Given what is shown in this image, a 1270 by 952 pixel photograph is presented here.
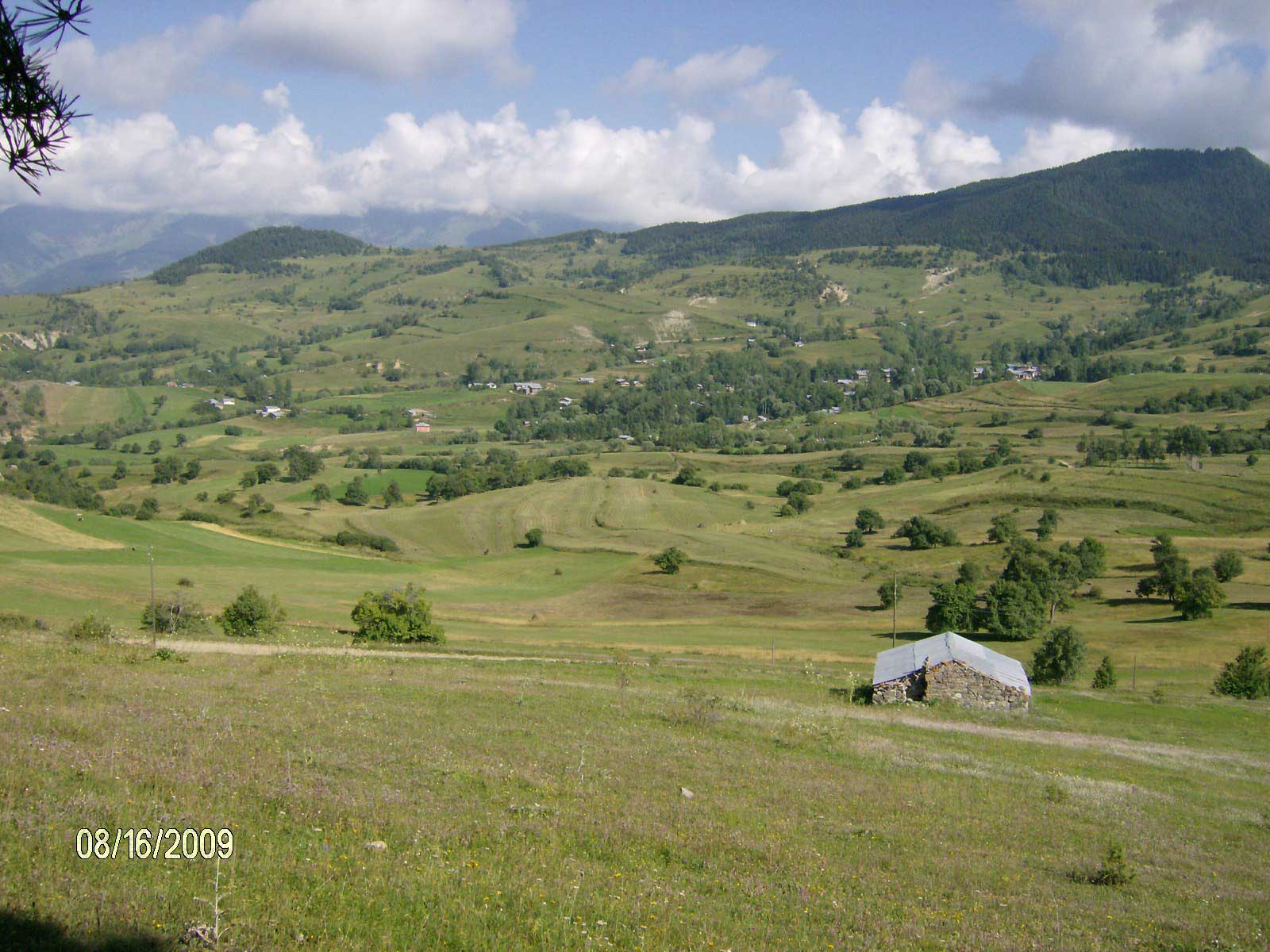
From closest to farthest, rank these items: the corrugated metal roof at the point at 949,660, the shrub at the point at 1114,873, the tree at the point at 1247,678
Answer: the shrub at the point at 1114,873 → the corrugated metal roof at the point at 949,660 → the tree at the point at 1247,678

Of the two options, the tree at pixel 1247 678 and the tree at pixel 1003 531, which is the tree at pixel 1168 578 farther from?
the tree at pixel 1247 678

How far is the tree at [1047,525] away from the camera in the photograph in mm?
91500

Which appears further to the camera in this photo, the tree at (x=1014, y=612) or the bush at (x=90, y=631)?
the tree at (x=1014, y=612)

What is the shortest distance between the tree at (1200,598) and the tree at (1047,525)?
23471 millimetres

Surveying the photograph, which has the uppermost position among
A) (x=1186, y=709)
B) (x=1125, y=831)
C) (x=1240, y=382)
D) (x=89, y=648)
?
(x=1240, y=382)

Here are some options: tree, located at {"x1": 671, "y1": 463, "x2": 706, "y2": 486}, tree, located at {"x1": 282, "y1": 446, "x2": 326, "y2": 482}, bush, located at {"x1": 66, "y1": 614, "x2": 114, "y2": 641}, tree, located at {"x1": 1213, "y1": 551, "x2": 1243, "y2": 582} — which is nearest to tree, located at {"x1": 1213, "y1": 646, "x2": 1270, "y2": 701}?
tree, located at {"x1": 1213, "y1": 551, "x2": 1243, "y2": 582}

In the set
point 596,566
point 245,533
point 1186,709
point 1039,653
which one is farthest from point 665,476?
point 1186,709

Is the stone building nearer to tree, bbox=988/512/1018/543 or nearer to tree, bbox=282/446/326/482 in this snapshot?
tree, bbox=988/512/1018/543

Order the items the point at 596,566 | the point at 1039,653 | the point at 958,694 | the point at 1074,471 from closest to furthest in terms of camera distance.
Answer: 1. the point at 958,694
2. the point at 1039,653
3. the point at 596,566
4. the point at 1074,471

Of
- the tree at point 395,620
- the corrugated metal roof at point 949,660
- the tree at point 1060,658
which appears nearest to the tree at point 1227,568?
the tree at point 1060,658

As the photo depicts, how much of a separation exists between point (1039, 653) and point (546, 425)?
15499 cm

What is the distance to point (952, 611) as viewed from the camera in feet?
201

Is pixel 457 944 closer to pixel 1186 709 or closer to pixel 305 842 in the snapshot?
pixel 305 842

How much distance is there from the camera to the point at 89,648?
78.9 ft
